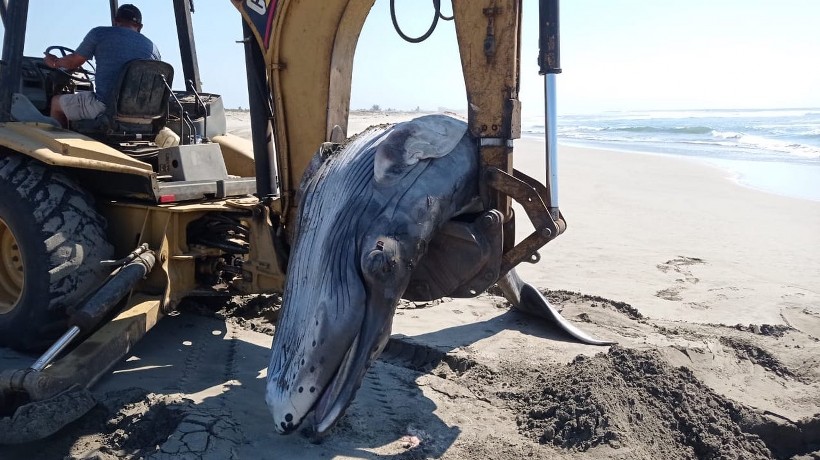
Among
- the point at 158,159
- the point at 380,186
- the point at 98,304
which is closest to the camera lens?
the point at 380,186

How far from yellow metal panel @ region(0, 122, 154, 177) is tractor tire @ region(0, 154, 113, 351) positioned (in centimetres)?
15

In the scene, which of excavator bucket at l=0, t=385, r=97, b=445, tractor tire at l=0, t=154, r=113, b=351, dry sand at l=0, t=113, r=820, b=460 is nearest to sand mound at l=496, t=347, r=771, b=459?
dry sand at l=0, t=113, r=820, b=460

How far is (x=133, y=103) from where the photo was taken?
4336mm

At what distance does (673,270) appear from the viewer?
22.5ft

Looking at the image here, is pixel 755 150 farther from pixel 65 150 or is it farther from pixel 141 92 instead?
pixel 65 150

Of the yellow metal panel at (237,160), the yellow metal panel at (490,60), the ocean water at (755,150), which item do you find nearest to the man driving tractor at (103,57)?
the yellow metal panel at (237,160)

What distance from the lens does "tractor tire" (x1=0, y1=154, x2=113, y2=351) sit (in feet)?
12.5

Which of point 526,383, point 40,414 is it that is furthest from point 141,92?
point 526,383

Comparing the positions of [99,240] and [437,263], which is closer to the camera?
[437,263]

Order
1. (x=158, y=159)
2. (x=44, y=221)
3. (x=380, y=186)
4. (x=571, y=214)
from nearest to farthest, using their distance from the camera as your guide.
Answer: (x=380, y=186), (x=44, y=221), (x=158, y=159), (x=571, y=214)

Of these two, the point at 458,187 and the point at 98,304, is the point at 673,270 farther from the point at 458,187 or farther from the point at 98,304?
the point at 98,304

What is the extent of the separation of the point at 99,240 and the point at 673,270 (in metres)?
5.09

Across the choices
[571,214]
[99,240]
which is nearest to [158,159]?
[99,240]

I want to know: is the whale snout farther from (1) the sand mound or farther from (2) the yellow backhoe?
(1) the sand mound
